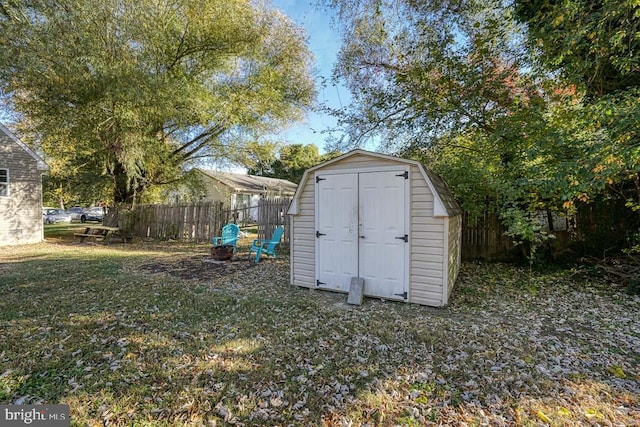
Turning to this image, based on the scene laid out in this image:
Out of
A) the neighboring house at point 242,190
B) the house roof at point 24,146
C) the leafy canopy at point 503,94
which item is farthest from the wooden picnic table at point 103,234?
the leafy canopy at point 503,94

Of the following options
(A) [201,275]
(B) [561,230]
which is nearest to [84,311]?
(A) [201,275]

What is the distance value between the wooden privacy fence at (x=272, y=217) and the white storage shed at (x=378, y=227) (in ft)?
14.2

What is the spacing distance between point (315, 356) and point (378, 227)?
2.38 metres

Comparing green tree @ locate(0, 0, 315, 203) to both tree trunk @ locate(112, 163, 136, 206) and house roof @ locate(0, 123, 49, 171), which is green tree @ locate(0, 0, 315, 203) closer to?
tree trunk @ locate(112, 163, 136, 206)

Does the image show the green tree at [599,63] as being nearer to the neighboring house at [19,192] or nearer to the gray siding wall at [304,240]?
the gray siding wall at [304,240]

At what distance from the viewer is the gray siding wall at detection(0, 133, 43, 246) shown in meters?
11.0

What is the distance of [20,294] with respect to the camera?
5.14m

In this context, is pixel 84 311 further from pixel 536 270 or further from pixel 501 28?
pixel 501 28

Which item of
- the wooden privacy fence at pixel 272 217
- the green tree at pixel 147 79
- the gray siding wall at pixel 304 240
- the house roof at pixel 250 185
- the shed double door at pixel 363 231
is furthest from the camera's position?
the house roof at pixel 250 185

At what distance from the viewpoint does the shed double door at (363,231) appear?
4.83m

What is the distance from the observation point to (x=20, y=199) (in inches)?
452

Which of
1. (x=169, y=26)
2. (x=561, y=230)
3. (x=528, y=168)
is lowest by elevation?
(x=561, y=230)

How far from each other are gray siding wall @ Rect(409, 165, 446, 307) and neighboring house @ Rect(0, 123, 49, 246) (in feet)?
45.5

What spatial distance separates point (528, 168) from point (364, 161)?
2811mm
